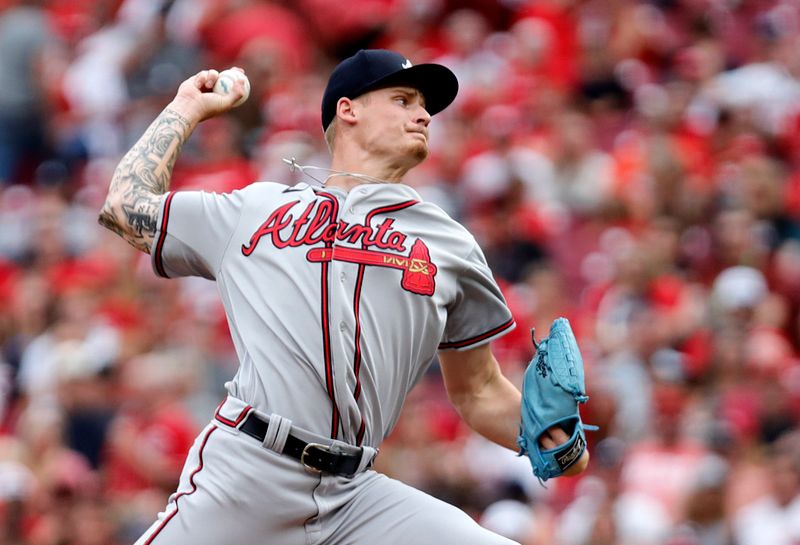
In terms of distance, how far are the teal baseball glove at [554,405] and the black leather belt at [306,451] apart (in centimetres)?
61

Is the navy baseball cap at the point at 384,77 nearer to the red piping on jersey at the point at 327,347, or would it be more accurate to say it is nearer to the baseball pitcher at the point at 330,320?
the baseball pitcher at the point at 330,320

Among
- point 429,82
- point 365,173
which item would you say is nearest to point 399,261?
point 365,173

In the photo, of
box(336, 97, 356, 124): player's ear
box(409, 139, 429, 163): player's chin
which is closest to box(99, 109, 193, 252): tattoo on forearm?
box(336, 97, 356, 124): player's ear

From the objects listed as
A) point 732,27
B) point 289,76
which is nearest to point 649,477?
point 732,27

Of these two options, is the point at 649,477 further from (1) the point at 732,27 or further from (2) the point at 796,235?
(1) the point at 732,27

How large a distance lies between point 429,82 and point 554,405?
1137mm

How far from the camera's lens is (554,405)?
4.30m

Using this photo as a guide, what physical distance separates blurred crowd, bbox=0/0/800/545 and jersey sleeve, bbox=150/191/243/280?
358 cm

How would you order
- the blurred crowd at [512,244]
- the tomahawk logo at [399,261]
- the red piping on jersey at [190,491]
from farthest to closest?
1. the blurred crowd at [512,244]
2. the tomahawk logo at [399,261]
3. the red piping on jersey at [190,491]

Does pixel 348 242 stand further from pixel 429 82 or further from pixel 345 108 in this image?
pixel 429 82

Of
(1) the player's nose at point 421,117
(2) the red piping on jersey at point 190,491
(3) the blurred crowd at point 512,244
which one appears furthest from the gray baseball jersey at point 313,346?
(3) the blurred crowd at point 512,244

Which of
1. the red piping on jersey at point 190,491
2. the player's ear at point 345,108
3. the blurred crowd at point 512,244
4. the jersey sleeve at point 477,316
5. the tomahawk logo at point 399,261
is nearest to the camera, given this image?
the red piping on jersey at point 190,491

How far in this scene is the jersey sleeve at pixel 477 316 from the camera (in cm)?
447

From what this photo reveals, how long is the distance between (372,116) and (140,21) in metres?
9.42
